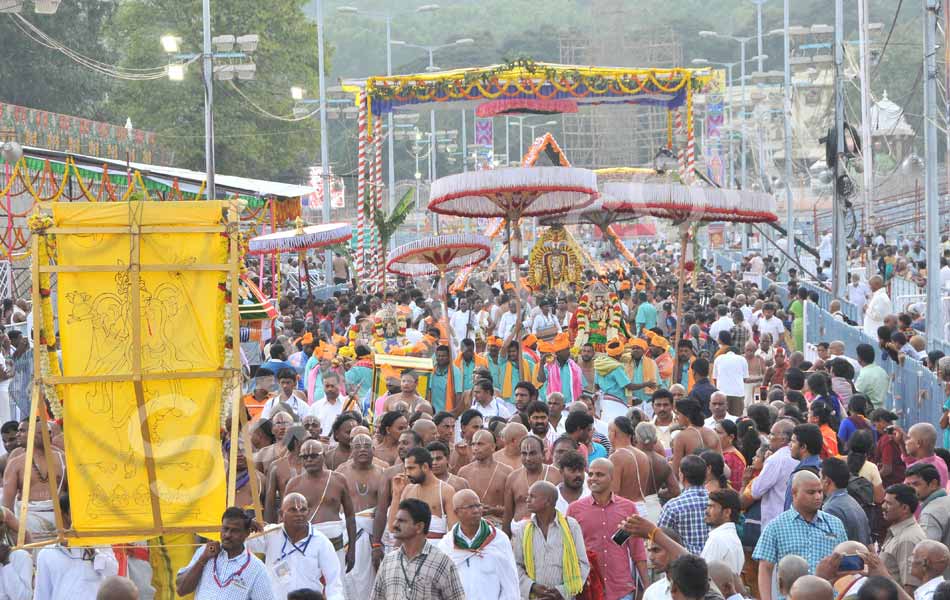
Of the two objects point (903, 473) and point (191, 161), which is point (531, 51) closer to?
point (191, 161)

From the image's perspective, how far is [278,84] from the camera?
2232 inches

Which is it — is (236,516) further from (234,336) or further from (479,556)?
(479,556)

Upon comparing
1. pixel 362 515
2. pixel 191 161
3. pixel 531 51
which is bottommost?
pixel 362 515

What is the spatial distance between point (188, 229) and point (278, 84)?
50.2m

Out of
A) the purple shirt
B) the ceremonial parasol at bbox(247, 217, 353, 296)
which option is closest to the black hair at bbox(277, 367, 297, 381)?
the purple shirt

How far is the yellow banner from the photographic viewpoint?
755cm

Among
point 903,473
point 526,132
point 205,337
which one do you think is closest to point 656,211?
point 903,473

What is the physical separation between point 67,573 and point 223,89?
4869 cm

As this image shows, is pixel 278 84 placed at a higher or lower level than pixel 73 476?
higher

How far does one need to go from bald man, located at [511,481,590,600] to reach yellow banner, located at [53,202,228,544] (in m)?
1.70

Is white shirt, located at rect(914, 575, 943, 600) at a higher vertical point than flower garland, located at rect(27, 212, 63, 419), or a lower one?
lower

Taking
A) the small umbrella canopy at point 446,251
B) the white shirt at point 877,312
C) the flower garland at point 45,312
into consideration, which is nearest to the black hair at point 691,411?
the flower garland at point 45,312

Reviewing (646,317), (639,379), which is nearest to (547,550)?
(639,379)

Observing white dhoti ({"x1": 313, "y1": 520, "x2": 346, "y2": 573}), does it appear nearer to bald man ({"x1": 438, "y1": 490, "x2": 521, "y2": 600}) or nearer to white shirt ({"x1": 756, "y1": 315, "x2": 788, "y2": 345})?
bald man ({"x1": 438, "y1": 490, "x2": 521, "y2": 600})
